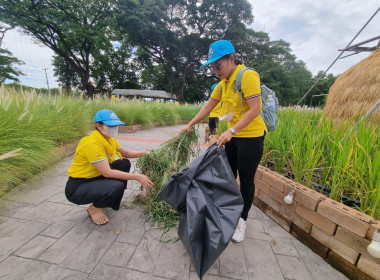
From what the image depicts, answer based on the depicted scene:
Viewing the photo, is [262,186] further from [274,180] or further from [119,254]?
[119,254]

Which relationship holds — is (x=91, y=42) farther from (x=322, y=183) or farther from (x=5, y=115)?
(x=322, y=183)

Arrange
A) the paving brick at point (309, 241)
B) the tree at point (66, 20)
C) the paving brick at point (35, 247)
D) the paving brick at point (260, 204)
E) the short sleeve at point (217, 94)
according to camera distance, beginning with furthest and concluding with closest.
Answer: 1. the tree at point (66, 20)
2. the paving brick at point (260, 204)
3. the short sleeve at point (217, 94)
4. the paving brick at point (309, 241)
5. the paving brick at point (35, 247)

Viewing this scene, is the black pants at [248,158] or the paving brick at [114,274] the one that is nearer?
the paving brick at [114,274]

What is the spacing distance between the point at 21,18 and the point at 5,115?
21.9 m

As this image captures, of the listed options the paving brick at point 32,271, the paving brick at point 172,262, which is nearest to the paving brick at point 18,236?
the paving brick at point 32,271

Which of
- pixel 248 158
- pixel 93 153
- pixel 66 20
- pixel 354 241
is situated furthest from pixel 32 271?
pixel 66 20

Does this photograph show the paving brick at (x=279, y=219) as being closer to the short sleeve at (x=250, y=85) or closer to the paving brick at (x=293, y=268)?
the paving brick at (x=293, y=268)

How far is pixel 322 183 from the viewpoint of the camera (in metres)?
1.99

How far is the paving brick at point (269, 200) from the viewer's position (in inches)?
85.0

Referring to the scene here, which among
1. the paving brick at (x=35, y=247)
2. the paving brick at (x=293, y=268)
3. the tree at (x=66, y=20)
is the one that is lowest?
the paving brick at (x=35, y=247)

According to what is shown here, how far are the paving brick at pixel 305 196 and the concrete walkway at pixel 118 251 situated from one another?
1.44 ft

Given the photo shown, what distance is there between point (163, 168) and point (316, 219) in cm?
156

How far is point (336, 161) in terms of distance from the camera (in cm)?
194

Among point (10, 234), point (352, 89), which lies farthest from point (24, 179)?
point (352, 89)
